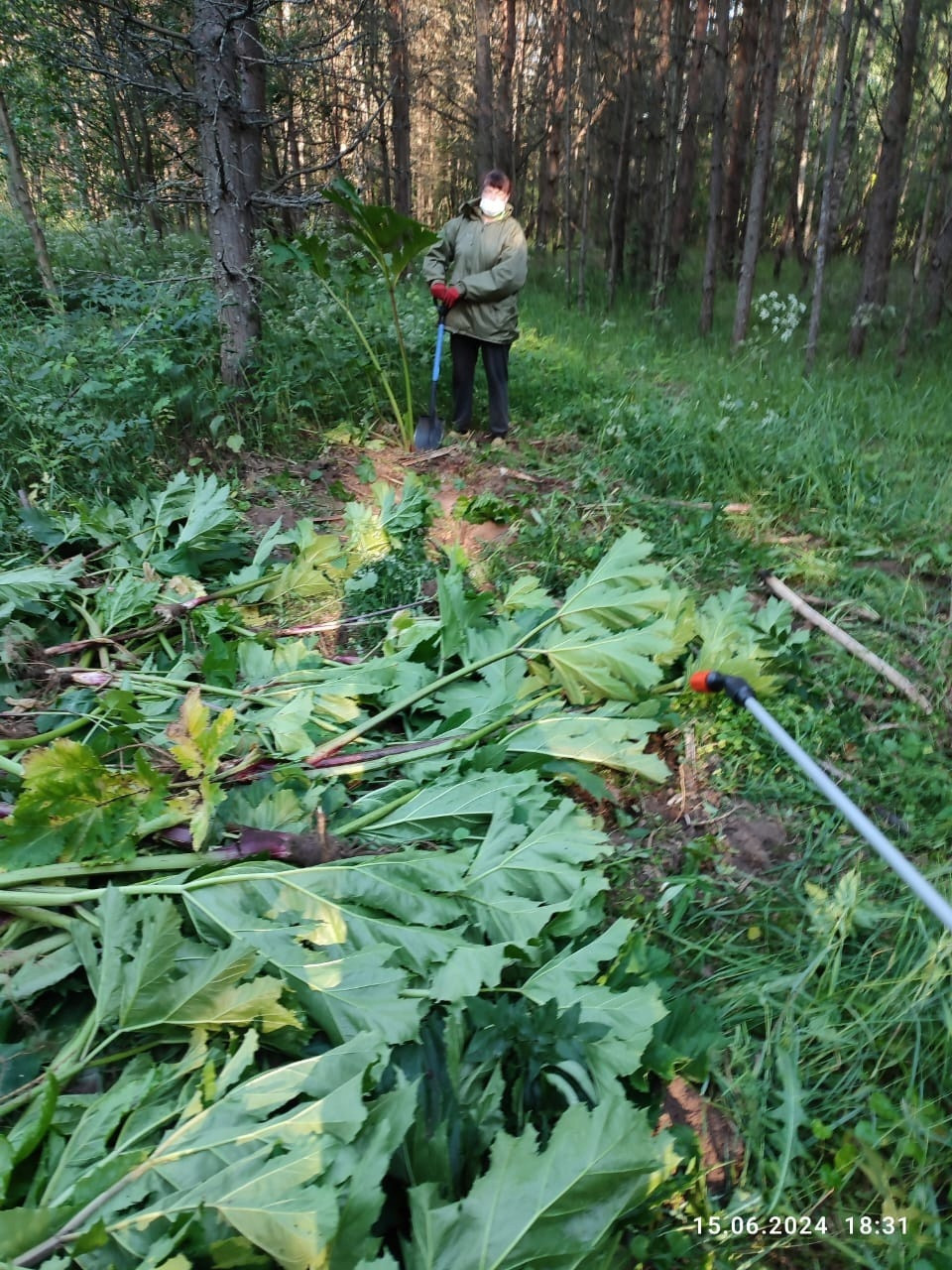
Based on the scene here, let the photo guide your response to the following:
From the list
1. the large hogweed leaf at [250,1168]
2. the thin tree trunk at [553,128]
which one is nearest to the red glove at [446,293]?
the large hogweed leaf at [250,1168]

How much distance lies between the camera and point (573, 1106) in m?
1.36

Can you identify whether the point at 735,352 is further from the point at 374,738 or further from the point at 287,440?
the point at 374,738

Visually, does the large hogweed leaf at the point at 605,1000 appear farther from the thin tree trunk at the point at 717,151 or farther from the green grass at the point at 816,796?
the thin tree trunk at the point at 717,151

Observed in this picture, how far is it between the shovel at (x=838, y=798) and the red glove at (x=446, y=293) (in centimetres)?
402

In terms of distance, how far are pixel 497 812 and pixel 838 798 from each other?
0.91 meters

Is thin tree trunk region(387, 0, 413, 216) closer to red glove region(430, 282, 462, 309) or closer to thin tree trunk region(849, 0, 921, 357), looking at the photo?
thin tree trunk region(849, 0, 921, 357)

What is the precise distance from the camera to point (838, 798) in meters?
1.98

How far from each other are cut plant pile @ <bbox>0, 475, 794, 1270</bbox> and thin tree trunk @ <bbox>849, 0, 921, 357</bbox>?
6.20 m

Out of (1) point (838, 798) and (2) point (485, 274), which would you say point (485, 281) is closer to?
(2) point (485, 274)

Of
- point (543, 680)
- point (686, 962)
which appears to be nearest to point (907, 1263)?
point (686, 962)

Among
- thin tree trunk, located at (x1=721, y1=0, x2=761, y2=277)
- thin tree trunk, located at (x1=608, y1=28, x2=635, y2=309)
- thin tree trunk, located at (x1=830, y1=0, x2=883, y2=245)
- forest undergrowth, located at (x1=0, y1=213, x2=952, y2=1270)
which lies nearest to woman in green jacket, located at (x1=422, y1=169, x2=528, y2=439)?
forest undergrowth, located at (x1=0, y1=213, x2=952, y2=1270)

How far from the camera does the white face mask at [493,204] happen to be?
5.68m

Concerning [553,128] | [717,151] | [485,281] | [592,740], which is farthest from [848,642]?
[553,128]

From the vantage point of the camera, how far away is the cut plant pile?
4.23 ft
